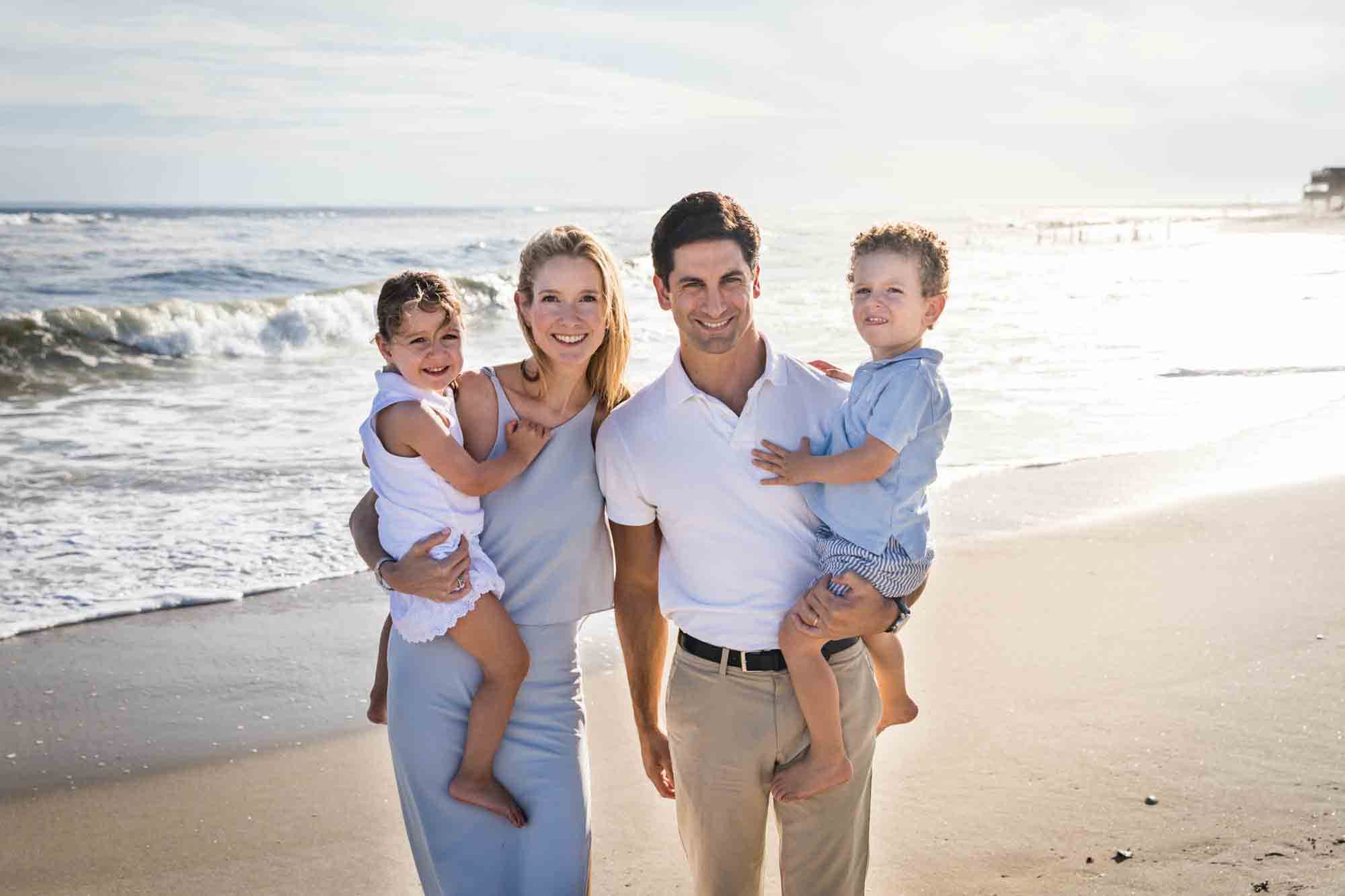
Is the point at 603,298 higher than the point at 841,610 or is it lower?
higher

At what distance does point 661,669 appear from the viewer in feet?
11.2

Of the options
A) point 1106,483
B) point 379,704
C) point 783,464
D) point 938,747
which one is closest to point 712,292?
point 783,464

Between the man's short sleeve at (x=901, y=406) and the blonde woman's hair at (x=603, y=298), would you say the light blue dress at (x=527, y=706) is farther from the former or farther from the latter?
the man's short sleeve at (x=901, y=406)

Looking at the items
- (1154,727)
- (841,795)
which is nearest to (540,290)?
(841,795)

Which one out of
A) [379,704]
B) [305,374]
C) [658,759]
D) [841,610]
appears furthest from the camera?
[305,374]

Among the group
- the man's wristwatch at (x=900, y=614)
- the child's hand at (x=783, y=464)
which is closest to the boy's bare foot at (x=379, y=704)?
the child's hand at (x=783, y=464)

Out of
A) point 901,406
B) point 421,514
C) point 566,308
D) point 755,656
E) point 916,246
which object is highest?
point 916,246

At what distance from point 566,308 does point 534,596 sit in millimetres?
784

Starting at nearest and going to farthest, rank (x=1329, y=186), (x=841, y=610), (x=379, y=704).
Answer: (x=841, y=610)
(x=379, y=704)
(x=1329, y=186)

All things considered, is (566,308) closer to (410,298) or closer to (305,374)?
(410,298)

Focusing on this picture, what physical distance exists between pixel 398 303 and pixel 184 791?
8.68 feet

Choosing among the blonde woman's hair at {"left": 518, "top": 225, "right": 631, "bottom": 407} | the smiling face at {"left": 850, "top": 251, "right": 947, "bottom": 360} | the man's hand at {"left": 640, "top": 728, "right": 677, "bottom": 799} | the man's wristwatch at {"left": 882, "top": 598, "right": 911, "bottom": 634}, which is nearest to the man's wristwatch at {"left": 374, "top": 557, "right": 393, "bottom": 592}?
the blonde woman's hair at {"left": 518, "top": 225, "right": 631, "bottom": 407}

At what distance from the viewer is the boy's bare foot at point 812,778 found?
2857 millimetres

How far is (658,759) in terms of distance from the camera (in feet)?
11.0
